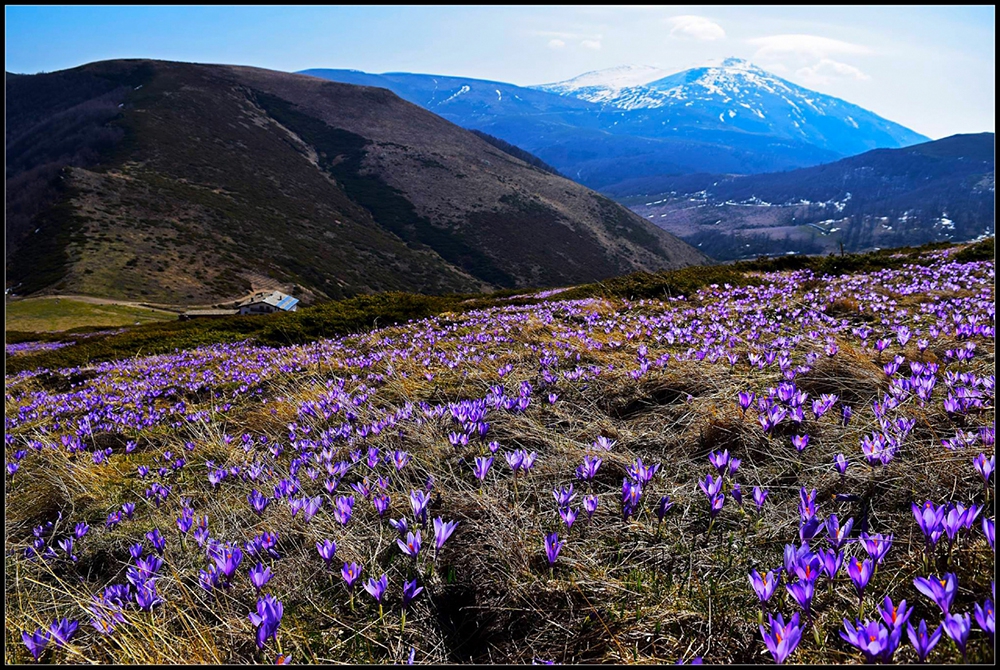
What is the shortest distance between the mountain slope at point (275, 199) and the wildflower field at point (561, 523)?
67.3 metres

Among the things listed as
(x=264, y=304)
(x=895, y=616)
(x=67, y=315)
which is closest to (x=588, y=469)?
(x=895, y=616)

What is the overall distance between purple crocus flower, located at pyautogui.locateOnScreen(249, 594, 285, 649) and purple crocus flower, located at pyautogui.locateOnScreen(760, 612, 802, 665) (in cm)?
152

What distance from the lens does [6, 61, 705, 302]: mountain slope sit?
72312mm

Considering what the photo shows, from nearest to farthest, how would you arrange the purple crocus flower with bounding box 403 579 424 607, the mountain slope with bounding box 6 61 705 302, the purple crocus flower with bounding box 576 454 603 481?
the purple crocus flower with bounding box 403 579 424 607
the purple crocus flower with bounding box 576 454 603 481
the mountain slope with bounding box 6 61 705 302

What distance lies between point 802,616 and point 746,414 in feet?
4.77

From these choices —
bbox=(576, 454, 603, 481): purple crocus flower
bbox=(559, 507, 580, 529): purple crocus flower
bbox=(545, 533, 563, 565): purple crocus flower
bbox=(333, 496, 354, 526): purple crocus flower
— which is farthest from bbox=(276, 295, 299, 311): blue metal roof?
bbox=(545, 533, 563, 565): purple crocus flower

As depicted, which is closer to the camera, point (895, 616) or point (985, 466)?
point (895, 616)

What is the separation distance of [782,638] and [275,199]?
122093 millimetres

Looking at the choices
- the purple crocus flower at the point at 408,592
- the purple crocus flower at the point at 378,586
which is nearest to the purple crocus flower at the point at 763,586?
the purple crocus flower at the point at 408,592

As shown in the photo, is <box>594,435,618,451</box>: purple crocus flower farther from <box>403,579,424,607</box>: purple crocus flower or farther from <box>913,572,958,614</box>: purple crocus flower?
<box>913,572,958,614</box>: purple crocus flower

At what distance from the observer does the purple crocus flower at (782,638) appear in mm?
1399

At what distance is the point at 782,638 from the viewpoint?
1445 mm

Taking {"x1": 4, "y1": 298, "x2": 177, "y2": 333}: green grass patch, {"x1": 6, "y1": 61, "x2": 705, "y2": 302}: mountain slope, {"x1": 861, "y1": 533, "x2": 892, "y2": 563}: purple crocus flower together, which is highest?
{"x1": 6, "y1": 61, "x2": 705, "y2": 302}: mountain slope

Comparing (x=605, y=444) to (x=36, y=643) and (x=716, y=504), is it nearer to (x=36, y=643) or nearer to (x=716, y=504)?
(x=716, y=504)
